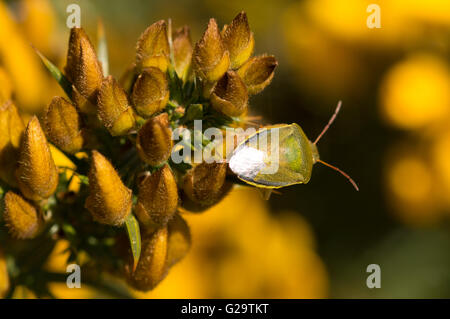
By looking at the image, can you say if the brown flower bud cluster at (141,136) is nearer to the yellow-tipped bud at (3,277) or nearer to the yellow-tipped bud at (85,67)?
the yellow-tipped bud at (85,67)

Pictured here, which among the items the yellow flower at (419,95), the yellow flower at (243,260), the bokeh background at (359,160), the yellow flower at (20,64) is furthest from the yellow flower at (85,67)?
the yellow flower at (419,95)

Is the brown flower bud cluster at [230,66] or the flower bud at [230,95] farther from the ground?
the brown flower bud cluster at [230,66]

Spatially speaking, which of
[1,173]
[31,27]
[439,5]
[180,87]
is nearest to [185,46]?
[180,87]

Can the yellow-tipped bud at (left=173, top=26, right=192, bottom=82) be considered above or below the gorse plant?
above

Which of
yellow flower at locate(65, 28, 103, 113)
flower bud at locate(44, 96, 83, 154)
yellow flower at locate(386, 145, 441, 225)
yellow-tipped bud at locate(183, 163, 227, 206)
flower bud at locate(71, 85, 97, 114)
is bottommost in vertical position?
yellow-tipped bud at locate(183, 163, 227, 206)

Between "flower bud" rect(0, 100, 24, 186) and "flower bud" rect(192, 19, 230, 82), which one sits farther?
"flower bud" rect(0, 100, 24, 186)

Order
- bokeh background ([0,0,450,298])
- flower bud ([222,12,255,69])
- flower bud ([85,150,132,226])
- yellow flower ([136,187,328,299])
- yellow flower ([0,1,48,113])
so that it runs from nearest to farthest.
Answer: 1. flower bud ([85,150,132,226])
2. flower bud ([222,12,255,69])
3. yellow flower ([0,1,48,113])
4. yellow flower ([136,187,328,299])
5. bokeh background ([0,0,450,298])

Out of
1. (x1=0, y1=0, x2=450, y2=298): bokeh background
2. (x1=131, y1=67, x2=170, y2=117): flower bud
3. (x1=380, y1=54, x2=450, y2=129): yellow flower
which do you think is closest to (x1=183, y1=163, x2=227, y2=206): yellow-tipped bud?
(x1=131, y1=67, x2=170, y2=117): flower bud

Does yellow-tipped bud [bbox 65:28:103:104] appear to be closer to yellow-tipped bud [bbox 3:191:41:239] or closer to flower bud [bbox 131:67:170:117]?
flower bud [bbox 131:67:170:117]
